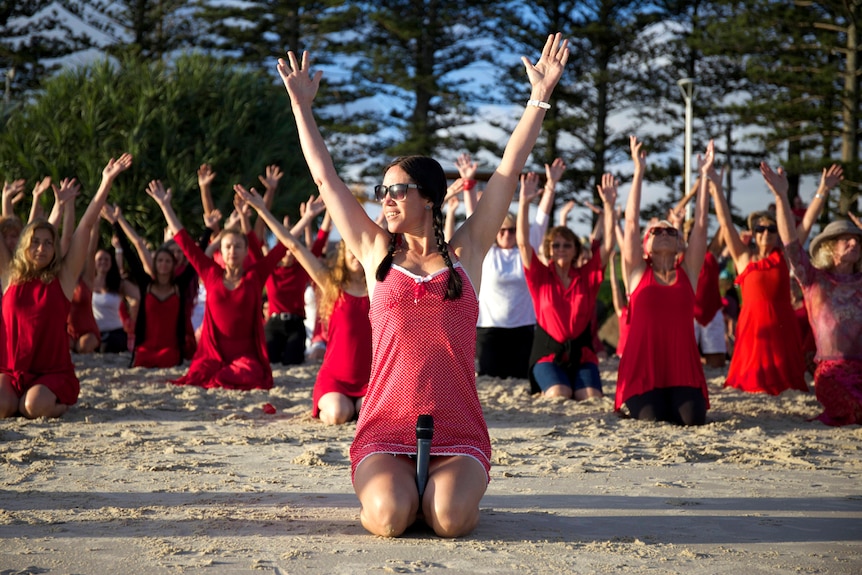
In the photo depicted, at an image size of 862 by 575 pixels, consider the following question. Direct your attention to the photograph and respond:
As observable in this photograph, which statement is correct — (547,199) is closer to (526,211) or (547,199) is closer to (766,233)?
(526,211)

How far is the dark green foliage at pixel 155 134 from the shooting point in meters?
21.5

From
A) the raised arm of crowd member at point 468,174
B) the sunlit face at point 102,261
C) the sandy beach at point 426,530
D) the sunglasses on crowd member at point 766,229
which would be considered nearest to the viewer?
the sandy beach at point 426,530

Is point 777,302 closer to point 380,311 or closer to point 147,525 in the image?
point 380,311

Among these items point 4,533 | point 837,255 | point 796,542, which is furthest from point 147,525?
point 837,255

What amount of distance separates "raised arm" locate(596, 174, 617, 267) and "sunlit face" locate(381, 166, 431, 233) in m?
2.76

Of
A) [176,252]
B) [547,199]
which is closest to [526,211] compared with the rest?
[547,199]

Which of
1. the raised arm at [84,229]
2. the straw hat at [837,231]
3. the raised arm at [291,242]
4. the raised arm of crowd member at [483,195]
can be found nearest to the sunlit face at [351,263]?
the raised arm at [291,242]

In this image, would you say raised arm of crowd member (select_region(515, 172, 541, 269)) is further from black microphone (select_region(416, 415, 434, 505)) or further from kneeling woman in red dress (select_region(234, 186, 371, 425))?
black microphone (select_region(416, 415, 434, 505))

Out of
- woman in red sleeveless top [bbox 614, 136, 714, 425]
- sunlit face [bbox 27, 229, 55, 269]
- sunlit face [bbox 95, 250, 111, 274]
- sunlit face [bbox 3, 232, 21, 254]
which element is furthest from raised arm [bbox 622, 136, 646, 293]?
sunlit face [bbox 95, 250, 111, 274]

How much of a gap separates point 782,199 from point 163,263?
21.9 feet

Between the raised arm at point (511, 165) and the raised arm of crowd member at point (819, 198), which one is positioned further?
the raised arm of crowd member at point (819, 198)

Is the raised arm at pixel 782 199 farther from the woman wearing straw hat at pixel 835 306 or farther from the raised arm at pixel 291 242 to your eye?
the raised arm at pixel 291 242

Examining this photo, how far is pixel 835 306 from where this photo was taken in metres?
7.94

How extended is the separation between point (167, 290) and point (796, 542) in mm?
8370
